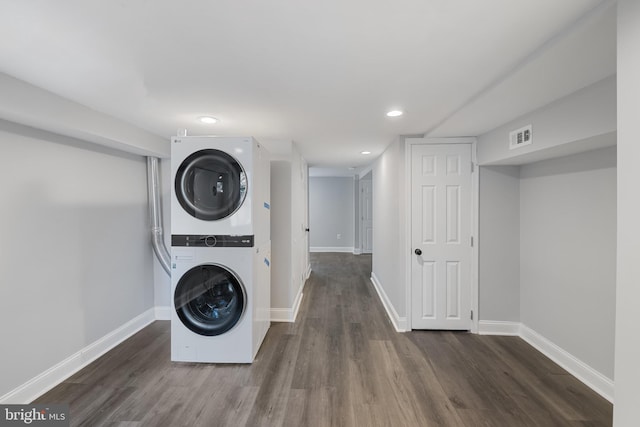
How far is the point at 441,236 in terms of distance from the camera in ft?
10.8

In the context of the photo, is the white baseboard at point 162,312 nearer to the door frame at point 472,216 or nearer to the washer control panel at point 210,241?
the washer control panel at point 210,241

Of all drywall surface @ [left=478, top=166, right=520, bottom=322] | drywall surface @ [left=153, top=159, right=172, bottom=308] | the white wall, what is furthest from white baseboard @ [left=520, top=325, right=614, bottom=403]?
drywall surface @ [left=153, top=159, right=172, bottom=308]

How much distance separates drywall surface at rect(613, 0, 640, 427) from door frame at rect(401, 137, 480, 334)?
7.34ft

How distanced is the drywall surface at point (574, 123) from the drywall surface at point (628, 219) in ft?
2.84

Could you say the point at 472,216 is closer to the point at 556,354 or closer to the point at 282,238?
the point at 556,354

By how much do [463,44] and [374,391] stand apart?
2.35 metres

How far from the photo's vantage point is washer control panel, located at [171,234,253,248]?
2.50 meters

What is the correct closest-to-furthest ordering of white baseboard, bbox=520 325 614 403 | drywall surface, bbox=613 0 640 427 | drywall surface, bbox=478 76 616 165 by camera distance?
drywall surface, bbox=613 0 640 427 → drywall surface, bbox=478 76 616 165 → white baseboard, bbox=520 325 614 403

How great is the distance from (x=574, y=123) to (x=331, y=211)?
6969 millimetres

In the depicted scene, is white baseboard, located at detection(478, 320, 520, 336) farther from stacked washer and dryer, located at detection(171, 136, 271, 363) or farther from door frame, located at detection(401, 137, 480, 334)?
stacked washer and dryer, located at detection(171, 136, 271, 363)

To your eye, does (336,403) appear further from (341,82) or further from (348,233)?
(348,233)

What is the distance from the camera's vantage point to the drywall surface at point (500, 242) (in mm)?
3152

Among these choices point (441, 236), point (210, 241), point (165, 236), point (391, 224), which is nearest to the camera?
point (210, 241)

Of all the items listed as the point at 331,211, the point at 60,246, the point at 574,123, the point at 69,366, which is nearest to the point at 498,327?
the point at 574,123
